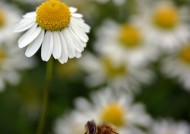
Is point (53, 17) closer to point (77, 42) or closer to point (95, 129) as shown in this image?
point (77, 42)

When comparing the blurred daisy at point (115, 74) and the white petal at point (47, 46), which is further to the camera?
the blurred daisy at point (115, 74)

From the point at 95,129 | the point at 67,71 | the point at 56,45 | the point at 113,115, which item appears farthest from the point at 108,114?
the point at 95,129

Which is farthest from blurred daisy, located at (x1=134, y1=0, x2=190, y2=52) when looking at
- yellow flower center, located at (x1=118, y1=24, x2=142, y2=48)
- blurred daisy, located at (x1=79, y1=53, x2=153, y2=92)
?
blurred daisy, located at (x1=79, y1=53, x2=153, y2=92)

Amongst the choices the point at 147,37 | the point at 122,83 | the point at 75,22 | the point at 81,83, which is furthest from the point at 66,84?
the point at 75,22

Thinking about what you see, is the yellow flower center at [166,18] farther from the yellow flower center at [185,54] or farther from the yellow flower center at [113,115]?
the yellow flower center at [113,115]

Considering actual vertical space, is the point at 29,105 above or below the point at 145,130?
above

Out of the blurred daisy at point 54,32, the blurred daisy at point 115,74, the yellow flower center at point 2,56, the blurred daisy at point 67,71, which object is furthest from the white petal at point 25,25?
the blurred daisy at point 67,71

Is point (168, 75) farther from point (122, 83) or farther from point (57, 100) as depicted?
point (57, 100)
